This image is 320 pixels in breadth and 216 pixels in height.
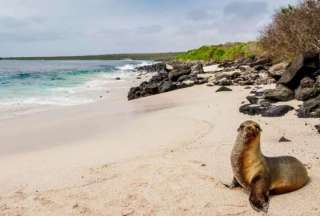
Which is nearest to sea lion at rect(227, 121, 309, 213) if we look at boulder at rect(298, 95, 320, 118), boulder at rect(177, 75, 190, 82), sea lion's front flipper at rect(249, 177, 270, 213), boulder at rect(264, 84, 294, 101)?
sea lion's front flipper at rect(249, 177, 270, 213)

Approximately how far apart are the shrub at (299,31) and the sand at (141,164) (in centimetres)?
1275

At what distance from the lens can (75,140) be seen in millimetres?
11102

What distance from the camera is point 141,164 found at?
25.7 feet

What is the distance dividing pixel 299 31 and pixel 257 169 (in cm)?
2145

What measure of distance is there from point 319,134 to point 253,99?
5268mm

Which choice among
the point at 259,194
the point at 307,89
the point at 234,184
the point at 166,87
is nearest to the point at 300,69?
the point at 307,89

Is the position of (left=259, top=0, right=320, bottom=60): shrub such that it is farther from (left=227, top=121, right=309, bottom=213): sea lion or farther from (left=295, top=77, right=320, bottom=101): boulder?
(left=227, top=121, right=309, bottom=213): sea lion

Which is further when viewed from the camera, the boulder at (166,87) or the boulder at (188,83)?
the boulder at (188,83)

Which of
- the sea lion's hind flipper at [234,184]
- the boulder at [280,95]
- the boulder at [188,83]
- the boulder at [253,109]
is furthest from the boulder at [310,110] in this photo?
the boulder at [188,83]

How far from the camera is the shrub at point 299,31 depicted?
2470 cm

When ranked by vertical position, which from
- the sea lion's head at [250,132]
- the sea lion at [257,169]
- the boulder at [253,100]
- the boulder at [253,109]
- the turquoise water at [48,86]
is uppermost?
the sea lion's head at [250,132]

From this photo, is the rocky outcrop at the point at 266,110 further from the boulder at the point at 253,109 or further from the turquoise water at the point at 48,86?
the turquoise water at the point at 48,86

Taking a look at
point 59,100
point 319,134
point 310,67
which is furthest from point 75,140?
point 59,100

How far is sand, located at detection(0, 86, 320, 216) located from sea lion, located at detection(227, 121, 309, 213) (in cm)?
16
